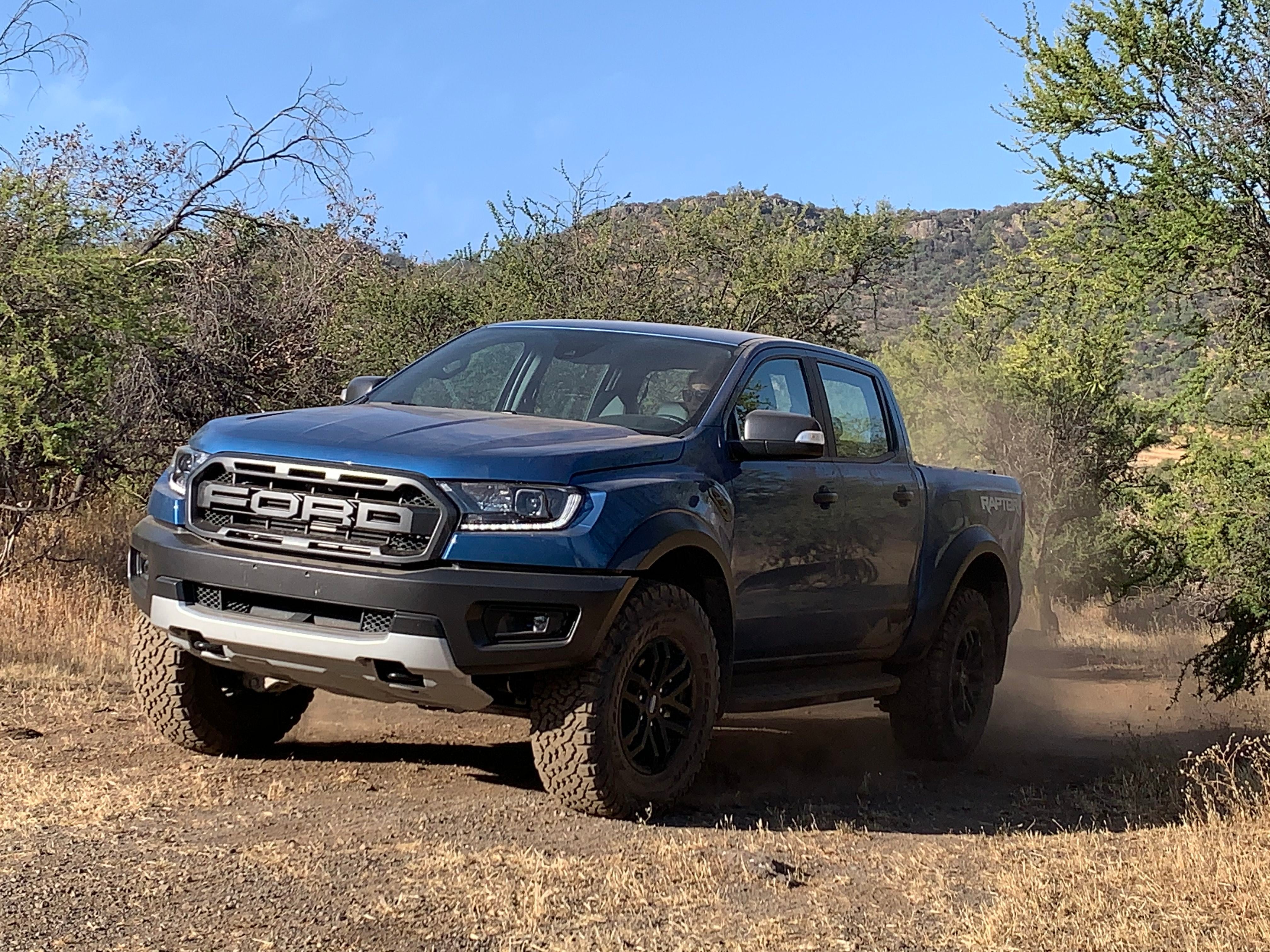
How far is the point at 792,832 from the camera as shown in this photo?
5852 mm

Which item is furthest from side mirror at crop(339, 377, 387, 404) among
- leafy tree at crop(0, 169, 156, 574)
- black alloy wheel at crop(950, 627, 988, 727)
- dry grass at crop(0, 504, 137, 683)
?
leafy tree at crop(0, 169, 156, 574)

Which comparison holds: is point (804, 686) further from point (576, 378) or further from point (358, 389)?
point (358, 389)

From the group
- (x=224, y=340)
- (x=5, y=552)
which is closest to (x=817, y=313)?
(x=224, y=340)

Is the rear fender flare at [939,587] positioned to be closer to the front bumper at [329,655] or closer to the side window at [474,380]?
the side window at [474,380]

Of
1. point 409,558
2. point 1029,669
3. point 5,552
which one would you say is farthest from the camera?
point 1029,669

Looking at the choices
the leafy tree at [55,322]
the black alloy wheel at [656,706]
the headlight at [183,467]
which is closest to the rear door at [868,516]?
the black alloy wheel at [656,706]

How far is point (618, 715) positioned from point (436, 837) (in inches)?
32.8

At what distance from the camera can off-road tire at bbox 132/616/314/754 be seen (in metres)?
6.20

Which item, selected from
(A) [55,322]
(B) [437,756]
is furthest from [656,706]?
(A) [55,322]

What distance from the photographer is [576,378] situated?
6.71 m

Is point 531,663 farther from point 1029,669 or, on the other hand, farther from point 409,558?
point 1029,669

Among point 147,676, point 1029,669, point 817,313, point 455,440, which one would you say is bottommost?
point 1029,669

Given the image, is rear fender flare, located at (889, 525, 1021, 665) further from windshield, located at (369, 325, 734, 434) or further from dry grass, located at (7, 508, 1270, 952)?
windshield, located at (369, 325, 734, 434)

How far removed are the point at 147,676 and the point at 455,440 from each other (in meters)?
1.82
